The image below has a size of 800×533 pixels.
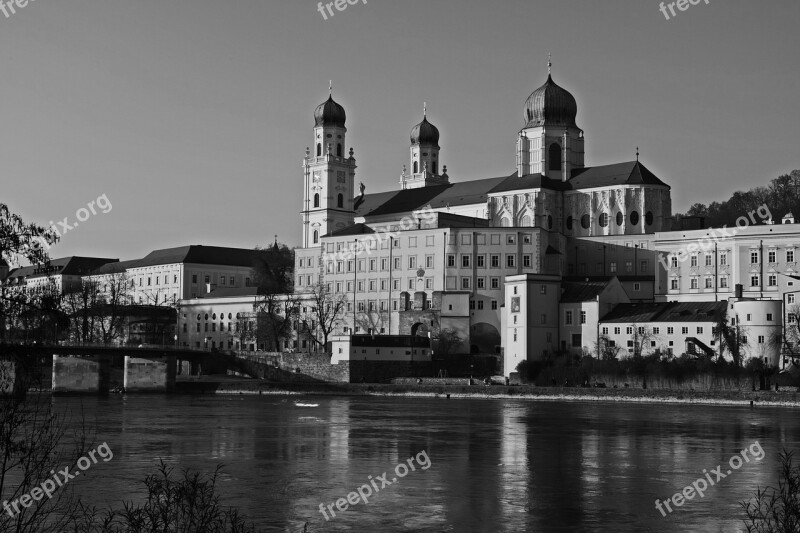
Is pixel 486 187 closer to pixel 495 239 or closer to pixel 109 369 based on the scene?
pixel 495 239

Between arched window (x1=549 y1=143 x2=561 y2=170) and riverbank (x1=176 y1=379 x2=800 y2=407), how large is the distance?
1495 inches

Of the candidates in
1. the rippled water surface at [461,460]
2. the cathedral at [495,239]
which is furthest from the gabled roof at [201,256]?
the rippled water surface at [461,460]

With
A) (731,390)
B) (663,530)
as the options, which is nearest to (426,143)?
(731,390)

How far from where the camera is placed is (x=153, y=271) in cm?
15138

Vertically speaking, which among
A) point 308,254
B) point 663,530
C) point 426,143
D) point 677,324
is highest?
point 426,143

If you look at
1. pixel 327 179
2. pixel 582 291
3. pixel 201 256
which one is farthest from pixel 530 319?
pixel 201 256

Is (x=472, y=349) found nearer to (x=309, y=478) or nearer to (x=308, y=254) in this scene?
(x=308, y=254)

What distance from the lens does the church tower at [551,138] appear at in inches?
4616

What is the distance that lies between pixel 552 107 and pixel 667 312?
35359 mm

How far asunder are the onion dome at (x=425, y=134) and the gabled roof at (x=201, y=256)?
26886 mm

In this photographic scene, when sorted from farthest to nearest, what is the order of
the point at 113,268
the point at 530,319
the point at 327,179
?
the point at 113,268
the point at 327,179
the point at 530,319

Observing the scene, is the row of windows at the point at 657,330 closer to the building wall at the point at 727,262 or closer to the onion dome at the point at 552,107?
the building wall at the point at 727,262

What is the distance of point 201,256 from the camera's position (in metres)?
148

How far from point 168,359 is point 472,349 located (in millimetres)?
26811
